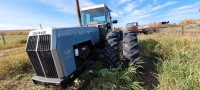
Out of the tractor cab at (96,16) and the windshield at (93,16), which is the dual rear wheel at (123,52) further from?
the windshield at (93,16)

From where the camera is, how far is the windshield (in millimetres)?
3178

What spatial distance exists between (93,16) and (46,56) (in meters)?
2.41

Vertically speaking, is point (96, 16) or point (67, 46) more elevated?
point (96, 16)

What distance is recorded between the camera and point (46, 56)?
1.40m

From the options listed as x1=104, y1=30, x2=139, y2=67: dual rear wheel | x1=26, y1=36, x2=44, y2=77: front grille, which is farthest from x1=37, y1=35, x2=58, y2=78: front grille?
x1=104, y1=30, x2=139, y2=67: dual rear wheel

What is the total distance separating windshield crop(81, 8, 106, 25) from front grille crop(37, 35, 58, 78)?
2.04 meters

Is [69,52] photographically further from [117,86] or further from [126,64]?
[126,64]

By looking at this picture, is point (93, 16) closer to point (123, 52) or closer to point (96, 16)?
point (96, 16)

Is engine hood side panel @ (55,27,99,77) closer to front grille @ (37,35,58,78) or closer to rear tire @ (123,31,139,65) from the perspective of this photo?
front grille @ (37,35,58,78)

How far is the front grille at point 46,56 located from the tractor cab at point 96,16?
1964 millimetres

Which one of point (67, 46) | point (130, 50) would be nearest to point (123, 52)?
point (130, 50)

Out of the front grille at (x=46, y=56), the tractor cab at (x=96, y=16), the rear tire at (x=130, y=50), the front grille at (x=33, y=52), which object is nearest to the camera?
the front grille at (x=46, y=56)

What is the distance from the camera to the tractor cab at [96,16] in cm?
313

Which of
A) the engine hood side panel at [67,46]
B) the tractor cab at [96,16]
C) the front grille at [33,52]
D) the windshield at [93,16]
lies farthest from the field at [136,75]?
the windshield at [93,16]
